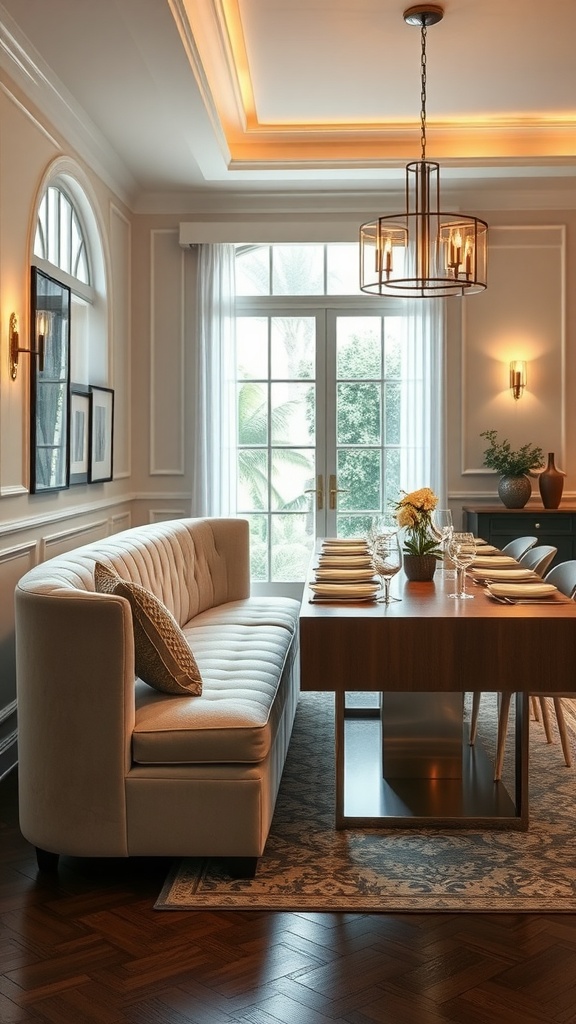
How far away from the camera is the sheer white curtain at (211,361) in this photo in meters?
6.76

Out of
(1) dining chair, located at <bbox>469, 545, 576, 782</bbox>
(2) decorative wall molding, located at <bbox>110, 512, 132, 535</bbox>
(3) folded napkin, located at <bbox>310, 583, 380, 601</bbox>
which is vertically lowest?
(1) dining chair, located at <bbox>469, 545, 576, 782</bbox>

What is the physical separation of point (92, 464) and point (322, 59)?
8.02 feet

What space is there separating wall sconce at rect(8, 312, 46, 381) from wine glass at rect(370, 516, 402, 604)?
167 centimetres

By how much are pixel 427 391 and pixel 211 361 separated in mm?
1462

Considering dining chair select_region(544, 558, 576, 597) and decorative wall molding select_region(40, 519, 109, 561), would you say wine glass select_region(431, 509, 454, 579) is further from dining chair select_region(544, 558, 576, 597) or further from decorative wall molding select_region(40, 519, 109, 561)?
decorative wall molding select_region(40, 519, 109, 561)

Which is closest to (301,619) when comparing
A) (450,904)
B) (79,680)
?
(79,680)

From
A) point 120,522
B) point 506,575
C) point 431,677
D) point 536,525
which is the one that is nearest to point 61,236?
point 120,522

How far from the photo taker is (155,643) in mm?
A: 3170

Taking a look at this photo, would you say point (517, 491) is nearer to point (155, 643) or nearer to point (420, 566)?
point (420, 566)

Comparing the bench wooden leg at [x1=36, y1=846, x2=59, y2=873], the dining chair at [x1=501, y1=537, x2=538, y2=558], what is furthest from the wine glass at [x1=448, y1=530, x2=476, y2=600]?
the bench wooden leg at [x1=36, y1=846, x2=59, y2=873]

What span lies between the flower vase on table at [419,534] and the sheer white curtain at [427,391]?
8.84 ft

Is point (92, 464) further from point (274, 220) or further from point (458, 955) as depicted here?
point (458, 955)

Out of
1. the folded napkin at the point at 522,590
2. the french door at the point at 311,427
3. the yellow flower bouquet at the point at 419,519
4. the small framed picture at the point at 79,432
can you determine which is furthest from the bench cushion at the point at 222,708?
the french door at the point at 311,427

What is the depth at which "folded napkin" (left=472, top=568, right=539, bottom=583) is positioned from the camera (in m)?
3.89
